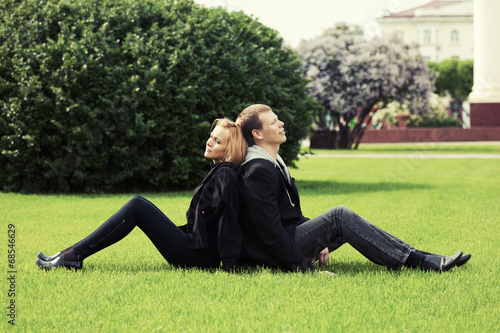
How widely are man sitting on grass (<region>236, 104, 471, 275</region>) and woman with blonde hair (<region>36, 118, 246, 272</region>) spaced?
4.8 inches

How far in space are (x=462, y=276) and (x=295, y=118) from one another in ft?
27.0

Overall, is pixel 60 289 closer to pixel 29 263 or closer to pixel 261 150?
pixel 29 263

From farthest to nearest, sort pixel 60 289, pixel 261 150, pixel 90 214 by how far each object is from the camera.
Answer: pixel 90 214, pixel 261 150, pixel 60 289

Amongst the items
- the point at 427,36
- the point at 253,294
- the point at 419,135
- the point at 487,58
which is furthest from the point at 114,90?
the point at 427,36

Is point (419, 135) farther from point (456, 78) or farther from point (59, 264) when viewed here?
point (59, 264)

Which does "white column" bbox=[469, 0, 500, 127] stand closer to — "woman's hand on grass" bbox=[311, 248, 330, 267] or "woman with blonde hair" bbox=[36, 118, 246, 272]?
"woman's hand on grass" bbox=[311, 248, 330, 267]

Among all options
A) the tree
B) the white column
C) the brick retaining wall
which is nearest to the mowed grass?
the white column

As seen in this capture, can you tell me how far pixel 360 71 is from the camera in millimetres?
35438

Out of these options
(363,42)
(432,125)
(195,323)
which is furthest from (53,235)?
(432,125)

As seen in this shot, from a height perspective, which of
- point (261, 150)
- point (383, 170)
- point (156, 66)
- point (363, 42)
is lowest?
point (383, 170)

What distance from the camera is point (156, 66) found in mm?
10977

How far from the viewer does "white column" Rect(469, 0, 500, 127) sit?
28562 mm

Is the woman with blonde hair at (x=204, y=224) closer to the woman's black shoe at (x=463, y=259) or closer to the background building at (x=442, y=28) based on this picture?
the woman's black shoe at (x=463, y=259)

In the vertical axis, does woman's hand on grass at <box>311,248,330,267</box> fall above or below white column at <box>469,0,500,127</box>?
below
